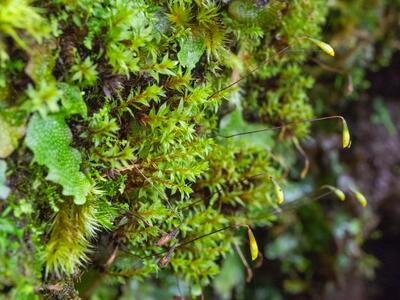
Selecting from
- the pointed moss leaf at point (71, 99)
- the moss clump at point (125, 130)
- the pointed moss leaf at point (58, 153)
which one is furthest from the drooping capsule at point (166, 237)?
the pointed moss leaf at point (71, 99)

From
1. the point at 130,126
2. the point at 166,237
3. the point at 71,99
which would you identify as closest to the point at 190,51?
the point at 130,126

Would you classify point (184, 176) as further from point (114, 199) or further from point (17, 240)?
point (17, 240)

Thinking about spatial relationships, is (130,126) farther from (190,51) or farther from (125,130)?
(190,51)

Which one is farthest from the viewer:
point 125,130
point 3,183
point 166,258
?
point 166,258

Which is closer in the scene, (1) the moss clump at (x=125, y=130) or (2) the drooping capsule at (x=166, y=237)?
(1) the moss clump at (x=125, y=130)

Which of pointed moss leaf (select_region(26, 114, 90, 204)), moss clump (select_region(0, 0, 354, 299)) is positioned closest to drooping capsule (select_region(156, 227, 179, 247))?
moss clump (select_region(0, 0, 354, 299))

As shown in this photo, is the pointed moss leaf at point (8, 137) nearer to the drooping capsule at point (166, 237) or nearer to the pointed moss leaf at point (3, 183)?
the pointed moss leaf at point (3, 183)

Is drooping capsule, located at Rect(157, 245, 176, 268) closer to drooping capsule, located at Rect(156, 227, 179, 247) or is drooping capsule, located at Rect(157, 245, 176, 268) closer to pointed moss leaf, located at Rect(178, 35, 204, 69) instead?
drooping capsule, located at Rect(156, 227, 179, 247)

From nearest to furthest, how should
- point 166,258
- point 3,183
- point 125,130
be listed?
point 3,183 → point 125,130 → point 166,258
